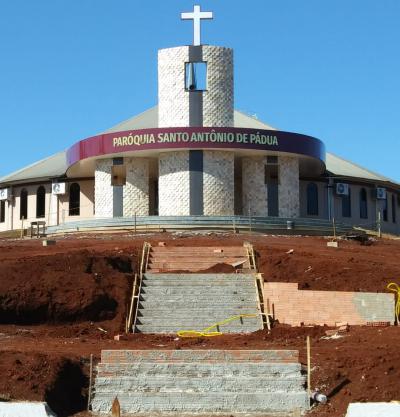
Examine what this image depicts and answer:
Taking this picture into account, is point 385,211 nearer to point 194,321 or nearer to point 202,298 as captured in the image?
point 202,298

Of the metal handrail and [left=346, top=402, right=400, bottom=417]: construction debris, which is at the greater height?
the metal handrail

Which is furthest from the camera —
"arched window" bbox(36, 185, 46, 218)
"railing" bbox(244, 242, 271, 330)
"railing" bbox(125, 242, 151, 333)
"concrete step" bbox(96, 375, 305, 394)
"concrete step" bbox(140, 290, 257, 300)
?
"arched window" bbox(36, 185, 46, 218)

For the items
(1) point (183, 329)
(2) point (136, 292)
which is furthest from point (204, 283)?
(1) point (183, 329)

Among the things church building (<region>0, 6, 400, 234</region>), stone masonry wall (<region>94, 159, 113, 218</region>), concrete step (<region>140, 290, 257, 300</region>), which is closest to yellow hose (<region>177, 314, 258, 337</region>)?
concrete step (<region>140, 290, 257, 300</region>)

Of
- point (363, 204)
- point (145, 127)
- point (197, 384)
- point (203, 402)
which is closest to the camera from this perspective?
point (203, 402)

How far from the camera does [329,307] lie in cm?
2566

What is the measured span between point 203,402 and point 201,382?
507 mm

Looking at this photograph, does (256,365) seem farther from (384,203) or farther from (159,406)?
(384,203)

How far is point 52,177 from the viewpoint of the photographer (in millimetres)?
49562

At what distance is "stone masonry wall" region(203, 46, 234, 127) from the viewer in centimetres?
4284

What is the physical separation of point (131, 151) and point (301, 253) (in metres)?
A: 12.9

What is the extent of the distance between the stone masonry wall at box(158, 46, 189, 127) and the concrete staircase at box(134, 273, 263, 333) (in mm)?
15529

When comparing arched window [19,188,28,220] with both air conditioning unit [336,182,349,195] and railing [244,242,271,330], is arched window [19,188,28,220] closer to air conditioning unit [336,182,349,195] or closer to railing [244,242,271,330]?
air conditioning unit [336,182,349,195]

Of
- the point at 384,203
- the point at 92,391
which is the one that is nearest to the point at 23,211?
the point at 384,203
